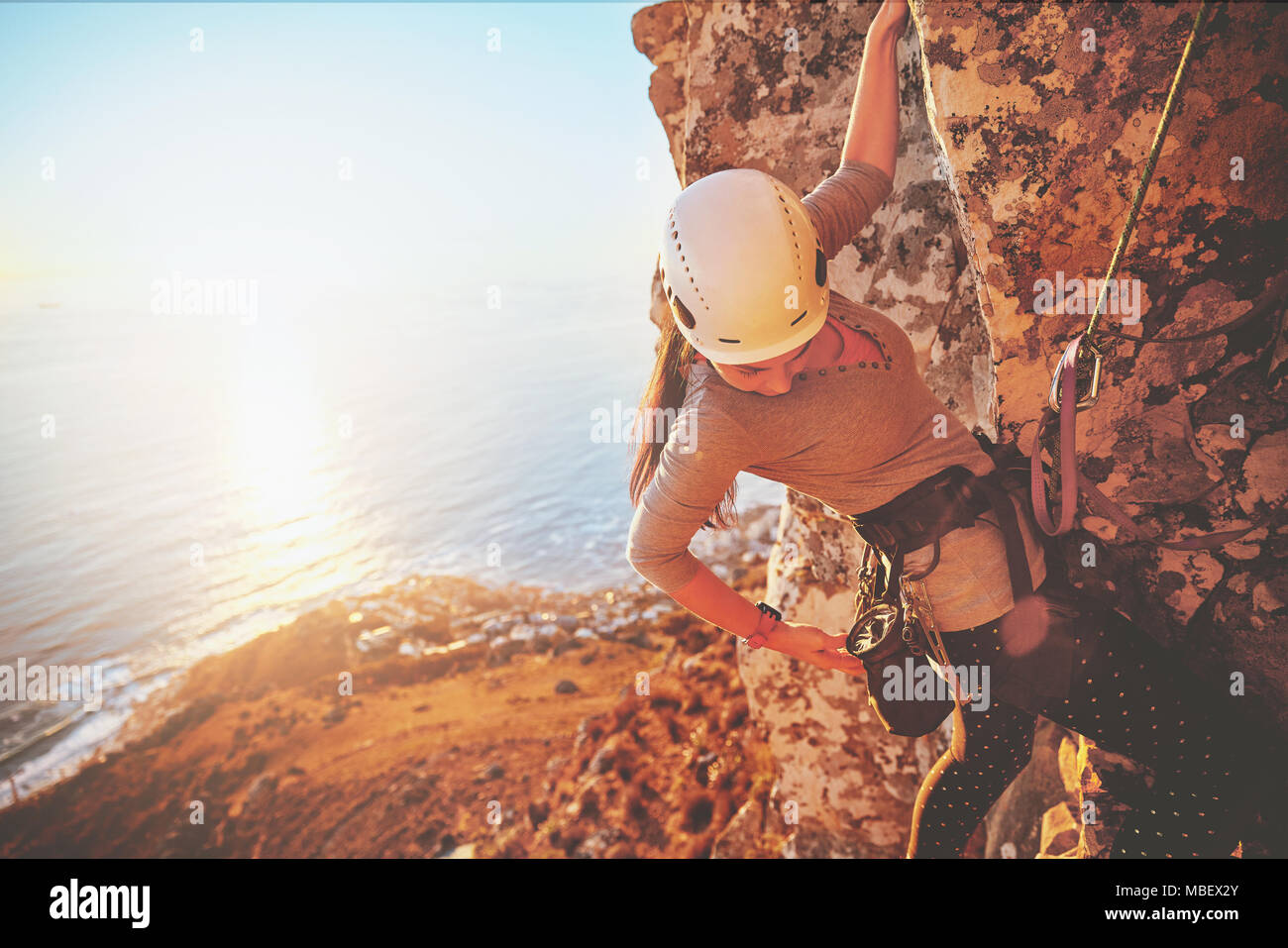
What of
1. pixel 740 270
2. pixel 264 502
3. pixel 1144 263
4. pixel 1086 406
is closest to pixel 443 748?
pixel 740 270

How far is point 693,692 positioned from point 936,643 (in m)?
4.60

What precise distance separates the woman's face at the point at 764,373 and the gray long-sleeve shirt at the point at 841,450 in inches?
1.0

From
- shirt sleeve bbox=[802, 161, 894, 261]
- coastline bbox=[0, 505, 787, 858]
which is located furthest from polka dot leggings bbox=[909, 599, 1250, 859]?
coastline bbox=[0, 505, 787, 858]

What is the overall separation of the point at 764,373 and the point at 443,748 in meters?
6.58

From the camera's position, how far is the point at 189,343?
56094 mm

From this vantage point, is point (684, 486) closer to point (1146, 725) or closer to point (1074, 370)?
point (1074, 370)

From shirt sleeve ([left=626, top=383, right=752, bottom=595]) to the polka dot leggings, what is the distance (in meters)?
0.86

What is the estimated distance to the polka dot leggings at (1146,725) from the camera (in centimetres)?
175

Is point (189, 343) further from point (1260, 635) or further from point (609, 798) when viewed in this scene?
point (1260, 635)

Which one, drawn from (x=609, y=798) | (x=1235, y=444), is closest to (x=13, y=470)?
(x=609, y=798)

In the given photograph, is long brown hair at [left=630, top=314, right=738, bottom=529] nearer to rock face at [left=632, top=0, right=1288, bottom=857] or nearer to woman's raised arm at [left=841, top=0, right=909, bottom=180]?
woman's raised arm at [left=841, top=0, right=909, bottom=180]

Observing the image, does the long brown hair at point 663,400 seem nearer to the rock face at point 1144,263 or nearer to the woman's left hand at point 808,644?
the woman's left hand at point 808,644

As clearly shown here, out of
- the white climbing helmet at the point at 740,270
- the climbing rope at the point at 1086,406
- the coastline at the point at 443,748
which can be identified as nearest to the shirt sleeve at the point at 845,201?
the white climbing helmet at the point at 740,270

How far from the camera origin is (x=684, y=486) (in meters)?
1.59
